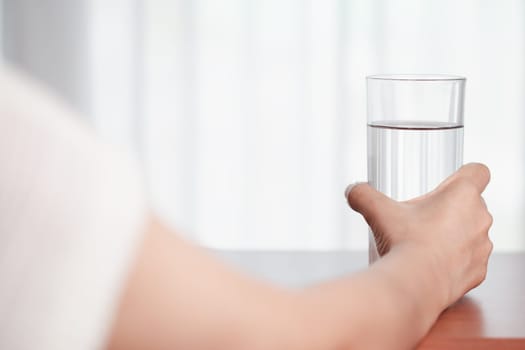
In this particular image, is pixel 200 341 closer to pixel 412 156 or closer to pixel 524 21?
pixel 412 156

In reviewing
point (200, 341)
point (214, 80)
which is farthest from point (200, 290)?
point (214, 80)

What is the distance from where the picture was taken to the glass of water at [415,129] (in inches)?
34.1

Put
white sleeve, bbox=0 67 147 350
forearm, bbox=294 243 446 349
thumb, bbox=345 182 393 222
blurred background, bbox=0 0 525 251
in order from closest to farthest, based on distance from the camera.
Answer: white sleeve, bbox=0 67 147 350 < forearm, bbox=294 243 446 349 < thumb, bbox=345 182 393 222 < blurred background, bbox=0 0 525 251

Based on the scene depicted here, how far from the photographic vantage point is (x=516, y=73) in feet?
10.6

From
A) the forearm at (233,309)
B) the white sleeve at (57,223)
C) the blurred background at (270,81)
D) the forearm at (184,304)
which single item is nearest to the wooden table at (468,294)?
the forearm at (233,309)

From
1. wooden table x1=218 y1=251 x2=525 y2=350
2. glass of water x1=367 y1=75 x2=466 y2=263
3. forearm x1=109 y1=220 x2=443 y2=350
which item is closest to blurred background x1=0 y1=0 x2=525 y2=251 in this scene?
wooden table x1=218 y1=251 x2=525 y2=350

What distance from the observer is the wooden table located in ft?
2.39

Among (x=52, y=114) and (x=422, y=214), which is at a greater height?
(x=52, y=114)

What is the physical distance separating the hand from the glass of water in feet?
0.06

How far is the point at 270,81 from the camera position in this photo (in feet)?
10.6

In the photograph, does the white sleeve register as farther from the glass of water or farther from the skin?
the glass of water

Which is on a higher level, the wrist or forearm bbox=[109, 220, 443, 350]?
forearm bbox=[109, 220, 443, 350]

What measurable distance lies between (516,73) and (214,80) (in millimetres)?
1027

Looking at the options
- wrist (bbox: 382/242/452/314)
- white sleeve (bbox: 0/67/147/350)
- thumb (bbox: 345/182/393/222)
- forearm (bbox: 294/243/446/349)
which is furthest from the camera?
thumb (bbox: 345/182/393/222)
